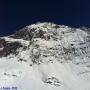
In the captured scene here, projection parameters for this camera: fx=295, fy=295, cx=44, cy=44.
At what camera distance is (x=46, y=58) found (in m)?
111

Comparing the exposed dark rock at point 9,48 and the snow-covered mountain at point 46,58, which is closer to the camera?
the snow-covered mountain at point 46,58

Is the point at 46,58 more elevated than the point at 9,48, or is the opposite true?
the point at 9,48

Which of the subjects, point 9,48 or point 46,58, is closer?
point 46,58

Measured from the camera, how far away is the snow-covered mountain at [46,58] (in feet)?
312

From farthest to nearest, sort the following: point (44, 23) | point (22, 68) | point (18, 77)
A: point (44, 23) < point (22, 68) < point (18, 77)

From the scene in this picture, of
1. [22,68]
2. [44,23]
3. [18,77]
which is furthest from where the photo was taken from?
[44,23]

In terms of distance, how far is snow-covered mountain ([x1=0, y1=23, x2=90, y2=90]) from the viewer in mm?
95188

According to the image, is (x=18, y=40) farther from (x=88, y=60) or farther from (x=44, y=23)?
(x=88, y=60)

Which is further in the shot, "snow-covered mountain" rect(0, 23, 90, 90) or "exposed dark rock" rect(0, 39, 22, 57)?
"exposed dark rock" rect(0, 39, 22, 57)

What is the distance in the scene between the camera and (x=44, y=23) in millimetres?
136125

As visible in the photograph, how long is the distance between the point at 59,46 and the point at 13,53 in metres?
18.6

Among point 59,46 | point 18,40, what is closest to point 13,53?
point 18,40

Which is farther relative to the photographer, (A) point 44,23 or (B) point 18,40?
(A) point 44,23

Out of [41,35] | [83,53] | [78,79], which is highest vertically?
[41,35]
